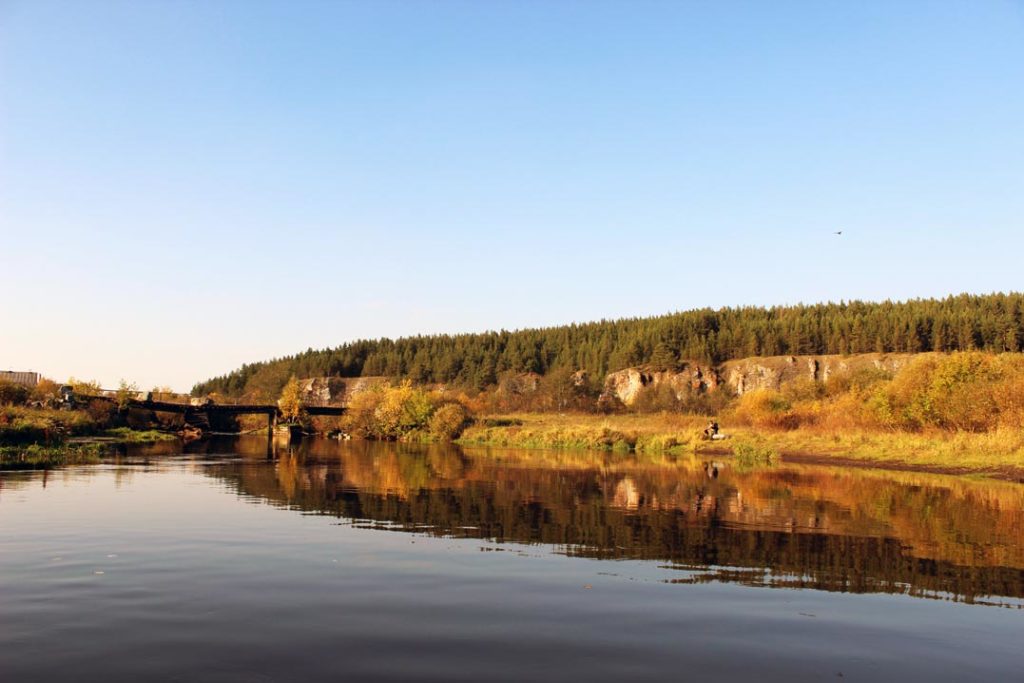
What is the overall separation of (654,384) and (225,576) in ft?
487

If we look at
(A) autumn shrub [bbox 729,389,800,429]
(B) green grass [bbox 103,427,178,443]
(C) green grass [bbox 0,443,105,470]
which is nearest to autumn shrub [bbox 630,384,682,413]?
(A) autumn shrub [bbox 729,389,800,429]

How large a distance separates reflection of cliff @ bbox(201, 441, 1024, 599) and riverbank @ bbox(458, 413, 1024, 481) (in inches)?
238

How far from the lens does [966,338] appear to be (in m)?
143

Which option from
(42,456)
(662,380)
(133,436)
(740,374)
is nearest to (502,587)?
(42,456)

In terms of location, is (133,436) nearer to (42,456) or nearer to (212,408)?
(42,456)

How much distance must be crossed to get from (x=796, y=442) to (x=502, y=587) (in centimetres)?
5458

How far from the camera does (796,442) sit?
6347 cm

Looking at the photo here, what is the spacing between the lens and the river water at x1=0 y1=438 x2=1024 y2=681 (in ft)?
33.1

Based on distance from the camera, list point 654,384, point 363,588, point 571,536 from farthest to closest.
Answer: point 654,384 < point 571,536 < point 363,588

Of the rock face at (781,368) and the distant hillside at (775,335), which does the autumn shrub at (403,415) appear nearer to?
the distant hillside at (775,335)

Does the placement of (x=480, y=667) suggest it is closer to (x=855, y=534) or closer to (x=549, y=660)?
(x=549, y=660)

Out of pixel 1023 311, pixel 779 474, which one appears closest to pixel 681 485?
pixel 779 474

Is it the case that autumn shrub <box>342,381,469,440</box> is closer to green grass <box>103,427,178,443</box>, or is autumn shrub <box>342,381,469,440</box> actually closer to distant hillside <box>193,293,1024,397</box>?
green grass <box>103,427,178,443</box>

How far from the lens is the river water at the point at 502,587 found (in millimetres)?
10094
